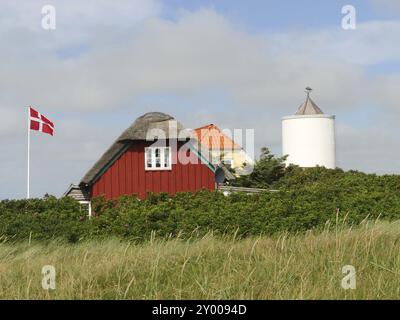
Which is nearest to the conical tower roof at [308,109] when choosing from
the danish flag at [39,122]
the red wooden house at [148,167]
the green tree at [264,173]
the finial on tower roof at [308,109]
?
the finial on tower roof at [308,109]

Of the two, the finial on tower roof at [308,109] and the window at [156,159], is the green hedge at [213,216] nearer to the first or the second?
the window at [156,159]

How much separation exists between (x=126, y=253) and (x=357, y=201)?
922 centimetres

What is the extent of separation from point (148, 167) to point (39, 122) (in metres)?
5.19

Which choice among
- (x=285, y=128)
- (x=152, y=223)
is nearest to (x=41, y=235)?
(x=152, y=223)

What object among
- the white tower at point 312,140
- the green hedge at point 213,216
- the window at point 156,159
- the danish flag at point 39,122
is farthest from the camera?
the white tower at point 312,140

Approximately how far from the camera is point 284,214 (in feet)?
50.8

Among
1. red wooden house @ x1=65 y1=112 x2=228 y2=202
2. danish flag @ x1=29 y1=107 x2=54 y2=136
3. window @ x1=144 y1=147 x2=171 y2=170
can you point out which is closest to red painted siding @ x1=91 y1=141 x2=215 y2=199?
red wooden house @ x1=65 y1=112 x2=228 y2=202

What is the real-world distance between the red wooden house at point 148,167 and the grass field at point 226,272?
770 inches

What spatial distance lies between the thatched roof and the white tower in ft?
41.8

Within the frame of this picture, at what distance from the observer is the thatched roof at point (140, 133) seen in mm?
28439

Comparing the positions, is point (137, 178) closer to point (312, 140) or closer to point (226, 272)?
point (312, 140)
